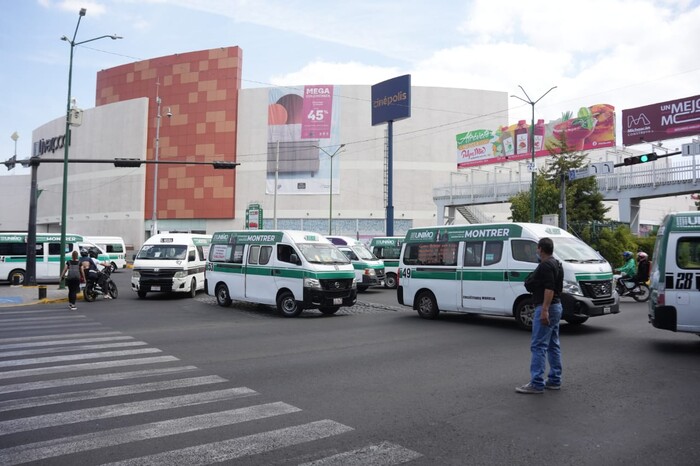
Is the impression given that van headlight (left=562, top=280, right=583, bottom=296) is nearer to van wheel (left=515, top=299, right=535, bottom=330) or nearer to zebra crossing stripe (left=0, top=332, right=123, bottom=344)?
van wheel (left=515, top=299, right=535, bottom=330)

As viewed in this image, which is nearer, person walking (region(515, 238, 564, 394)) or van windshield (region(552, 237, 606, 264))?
person walking (region(515, 238, 564, 394))

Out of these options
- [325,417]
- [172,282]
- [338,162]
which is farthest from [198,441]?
[338,162]

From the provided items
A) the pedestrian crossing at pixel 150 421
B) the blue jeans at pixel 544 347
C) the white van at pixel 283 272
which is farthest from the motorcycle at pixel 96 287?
the blue jeans at pixel 544 347

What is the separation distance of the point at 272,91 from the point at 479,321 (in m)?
54.5

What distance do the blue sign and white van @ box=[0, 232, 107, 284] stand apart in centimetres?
2293

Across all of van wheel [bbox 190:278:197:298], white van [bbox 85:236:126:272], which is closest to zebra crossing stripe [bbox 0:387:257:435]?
van wheel [bbox 190:278:197:298]

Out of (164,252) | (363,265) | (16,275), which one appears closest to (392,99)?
(363,265)

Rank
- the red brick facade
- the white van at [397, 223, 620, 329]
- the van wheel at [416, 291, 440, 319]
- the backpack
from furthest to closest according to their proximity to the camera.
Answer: the red brick facade < the backpack < the van wheel at [416, 291, 440, 319] < the white van at [397, 223, 620, 329]

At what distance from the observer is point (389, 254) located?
26.2m

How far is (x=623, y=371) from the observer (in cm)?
771

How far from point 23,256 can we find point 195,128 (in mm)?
41615

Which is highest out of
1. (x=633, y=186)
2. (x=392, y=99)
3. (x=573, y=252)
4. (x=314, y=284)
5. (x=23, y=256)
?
(x=392, y=99)

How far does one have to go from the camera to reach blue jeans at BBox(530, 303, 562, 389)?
653 cm

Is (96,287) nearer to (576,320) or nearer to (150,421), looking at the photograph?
(150,421)
